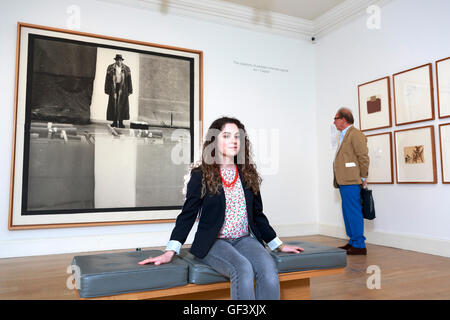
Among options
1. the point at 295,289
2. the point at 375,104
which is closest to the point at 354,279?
the point at 295,289

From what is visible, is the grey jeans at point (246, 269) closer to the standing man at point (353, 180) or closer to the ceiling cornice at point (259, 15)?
the standing man at point (353, 180)

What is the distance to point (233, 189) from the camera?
7.38ft

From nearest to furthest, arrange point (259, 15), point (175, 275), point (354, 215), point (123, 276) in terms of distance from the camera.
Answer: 1. point (123, 276)
2. point (175, 275)
3. point (354, 215)
4. point (259, 15)

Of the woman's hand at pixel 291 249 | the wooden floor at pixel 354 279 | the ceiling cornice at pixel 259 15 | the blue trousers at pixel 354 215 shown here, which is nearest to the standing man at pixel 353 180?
the blue trousers at pixel 354 215

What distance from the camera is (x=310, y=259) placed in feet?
7.15

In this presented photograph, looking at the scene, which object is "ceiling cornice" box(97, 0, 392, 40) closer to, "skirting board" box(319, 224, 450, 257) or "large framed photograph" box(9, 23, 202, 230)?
"large framed photograph" box(9, 23, 202, 230)

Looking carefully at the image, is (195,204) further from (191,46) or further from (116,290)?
(191,46)

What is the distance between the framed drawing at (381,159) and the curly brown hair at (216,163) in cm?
310

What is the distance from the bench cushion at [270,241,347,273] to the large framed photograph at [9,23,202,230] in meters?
3.03

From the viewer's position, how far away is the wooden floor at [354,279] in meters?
2.63

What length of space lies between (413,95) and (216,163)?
11.1ft

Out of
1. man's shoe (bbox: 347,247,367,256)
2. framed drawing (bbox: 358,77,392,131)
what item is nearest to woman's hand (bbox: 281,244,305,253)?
man's shoe (bbox: 347,247,367,256)

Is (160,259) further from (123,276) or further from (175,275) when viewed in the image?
(123,276)

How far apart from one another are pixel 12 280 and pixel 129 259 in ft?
5.73
